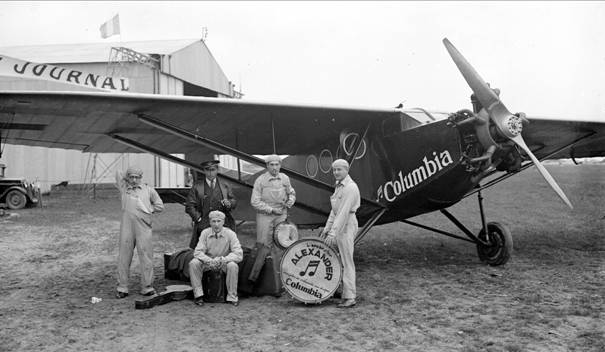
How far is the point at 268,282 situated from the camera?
6195 mm

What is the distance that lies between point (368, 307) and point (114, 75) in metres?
20.9

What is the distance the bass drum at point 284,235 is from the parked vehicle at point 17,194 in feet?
52.0

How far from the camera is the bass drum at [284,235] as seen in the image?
6344 millimetres

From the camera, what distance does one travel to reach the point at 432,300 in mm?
5770

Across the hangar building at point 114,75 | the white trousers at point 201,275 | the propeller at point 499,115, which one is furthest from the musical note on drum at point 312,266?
the hangar building at point 114,75

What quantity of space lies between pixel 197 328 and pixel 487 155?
3.84 m

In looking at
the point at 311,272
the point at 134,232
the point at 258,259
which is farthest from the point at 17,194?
the point at 311,272

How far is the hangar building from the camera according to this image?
23047 millimetres

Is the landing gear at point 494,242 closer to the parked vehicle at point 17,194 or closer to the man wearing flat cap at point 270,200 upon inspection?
the man wearing flat cap at point 270,200

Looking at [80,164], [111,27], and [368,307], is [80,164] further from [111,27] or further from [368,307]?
[368,307]

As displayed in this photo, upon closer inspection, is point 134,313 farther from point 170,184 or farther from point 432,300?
point 170,184

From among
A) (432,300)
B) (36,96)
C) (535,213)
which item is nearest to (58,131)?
(36,96)

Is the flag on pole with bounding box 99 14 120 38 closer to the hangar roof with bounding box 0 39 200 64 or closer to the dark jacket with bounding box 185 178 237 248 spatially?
the hangar roof with bounding box 0 39 200 64

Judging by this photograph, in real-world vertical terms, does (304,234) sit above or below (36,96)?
below
